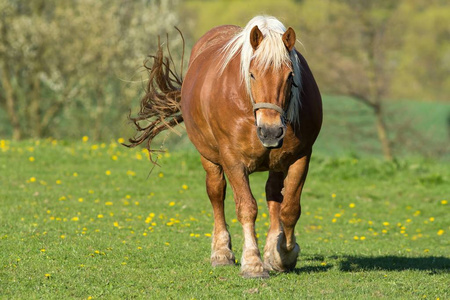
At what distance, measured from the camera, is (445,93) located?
48719 millimetres

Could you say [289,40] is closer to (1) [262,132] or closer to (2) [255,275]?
(1) [262,132]

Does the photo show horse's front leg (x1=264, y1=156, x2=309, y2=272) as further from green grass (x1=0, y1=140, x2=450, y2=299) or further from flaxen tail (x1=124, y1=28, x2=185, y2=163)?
flaxen tail (x1=124, y1=28, x2=185, y2=163)

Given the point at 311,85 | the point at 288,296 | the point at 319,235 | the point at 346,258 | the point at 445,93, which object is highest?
the point at 311,85

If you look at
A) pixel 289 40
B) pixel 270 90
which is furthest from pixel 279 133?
pixel 289 40

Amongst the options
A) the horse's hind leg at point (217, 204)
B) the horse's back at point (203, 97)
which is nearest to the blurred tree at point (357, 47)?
the horse's back at point (203, 97)

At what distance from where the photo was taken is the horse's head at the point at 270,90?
5711 mm

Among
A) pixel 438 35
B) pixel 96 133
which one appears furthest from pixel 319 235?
pixel 438 35

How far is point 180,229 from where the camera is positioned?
33.7 feet

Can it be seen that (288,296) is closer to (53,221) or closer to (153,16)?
(53,221)

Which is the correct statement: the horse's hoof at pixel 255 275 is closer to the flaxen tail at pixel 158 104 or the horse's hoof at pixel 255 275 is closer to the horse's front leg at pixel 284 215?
the horse's front leg at pixel 284 215

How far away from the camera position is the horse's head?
18.7 feet

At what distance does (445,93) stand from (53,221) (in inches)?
1706

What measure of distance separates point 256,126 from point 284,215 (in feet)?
3.89

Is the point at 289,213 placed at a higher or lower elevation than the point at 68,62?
higher
